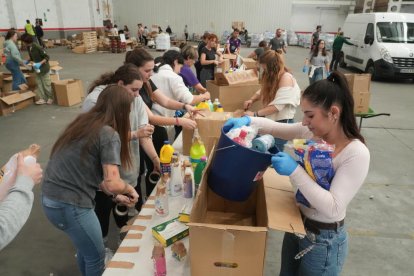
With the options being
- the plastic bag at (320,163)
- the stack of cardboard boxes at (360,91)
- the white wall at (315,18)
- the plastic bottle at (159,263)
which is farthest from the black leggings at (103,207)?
the white wall at (315,18)

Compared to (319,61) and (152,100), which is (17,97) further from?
(319,61)

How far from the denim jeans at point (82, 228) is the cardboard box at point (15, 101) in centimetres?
580

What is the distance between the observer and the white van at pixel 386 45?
916 cm

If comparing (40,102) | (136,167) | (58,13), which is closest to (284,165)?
→ (136,167)

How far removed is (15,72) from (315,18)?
20.1 meters

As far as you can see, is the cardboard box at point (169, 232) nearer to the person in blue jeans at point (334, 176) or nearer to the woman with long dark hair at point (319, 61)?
the person in blue jeans at point (334, 176)

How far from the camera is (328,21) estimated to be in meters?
21.3

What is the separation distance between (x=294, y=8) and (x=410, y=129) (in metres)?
18.0

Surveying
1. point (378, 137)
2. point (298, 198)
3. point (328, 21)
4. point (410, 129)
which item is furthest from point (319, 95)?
point (328, 21)

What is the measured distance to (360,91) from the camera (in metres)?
5.09

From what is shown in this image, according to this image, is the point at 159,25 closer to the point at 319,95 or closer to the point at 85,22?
the point at 85,22

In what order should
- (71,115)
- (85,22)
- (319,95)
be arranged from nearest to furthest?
1. (319,95)
2. (71,115)
3. (85,22)

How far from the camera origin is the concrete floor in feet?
8.43

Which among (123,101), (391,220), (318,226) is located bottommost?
(391,220)
